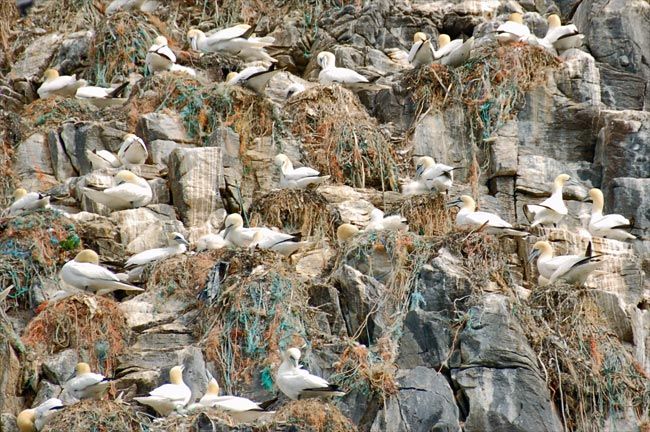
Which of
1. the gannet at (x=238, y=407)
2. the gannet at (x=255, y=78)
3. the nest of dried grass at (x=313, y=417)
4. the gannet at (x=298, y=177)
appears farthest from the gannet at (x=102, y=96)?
the nest of dried grass at (x=313, y=417)

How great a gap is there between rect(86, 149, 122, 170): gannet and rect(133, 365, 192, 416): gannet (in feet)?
16.8

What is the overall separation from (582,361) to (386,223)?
10.1ft

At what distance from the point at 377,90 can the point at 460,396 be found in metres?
7.18

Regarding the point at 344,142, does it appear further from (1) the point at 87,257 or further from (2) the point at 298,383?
(2) the point at 298,383

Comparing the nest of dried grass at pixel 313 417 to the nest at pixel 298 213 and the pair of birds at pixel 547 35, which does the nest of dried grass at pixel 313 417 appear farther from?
the pair of birds at pixel 547 35

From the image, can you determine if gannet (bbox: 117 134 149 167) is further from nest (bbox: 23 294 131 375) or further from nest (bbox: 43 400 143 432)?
nest (bbox: 43 400 143 432)

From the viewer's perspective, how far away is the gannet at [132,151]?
2752 cm

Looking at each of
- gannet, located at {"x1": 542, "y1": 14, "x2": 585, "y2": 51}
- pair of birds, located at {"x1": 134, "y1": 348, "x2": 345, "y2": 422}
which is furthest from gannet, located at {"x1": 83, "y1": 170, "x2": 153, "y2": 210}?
gannet, located at {"x1": 542, "y1": 14, "x2": 585, "y2": 51}

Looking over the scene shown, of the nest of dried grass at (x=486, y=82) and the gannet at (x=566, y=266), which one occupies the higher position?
the nest of dried grass at (x=486, y=82)

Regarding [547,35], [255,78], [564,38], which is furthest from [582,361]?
[255,78]

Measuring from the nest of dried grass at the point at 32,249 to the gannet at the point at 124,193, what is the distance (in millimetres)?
697

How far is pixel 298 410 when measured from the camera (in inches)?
895

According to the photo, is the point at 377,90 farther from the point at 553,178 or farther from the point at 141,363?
the point at 141,363

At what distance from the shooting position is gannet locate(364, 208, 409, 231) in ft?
85.1
